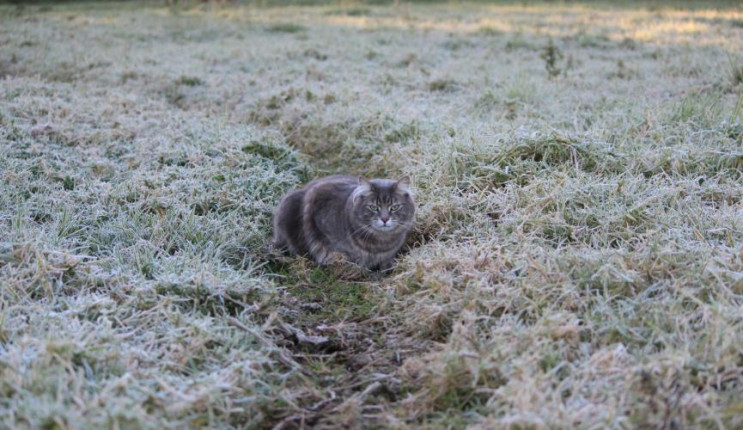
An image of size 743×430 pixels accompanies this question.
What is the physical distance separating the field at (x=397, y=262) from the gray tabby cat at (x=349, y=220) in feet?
0.48

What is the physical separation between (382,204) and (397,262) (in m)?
0.41

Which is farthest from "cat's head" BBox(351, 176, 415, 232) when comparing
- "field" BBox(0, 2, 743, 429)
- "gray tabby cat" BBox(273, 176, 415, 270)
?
"field" BBox(0, 2, 743, 429)

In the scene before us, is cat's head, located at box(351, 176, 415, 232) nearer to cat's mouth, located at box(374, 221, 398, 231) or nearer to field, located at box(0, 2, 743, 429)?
cat's mouth, located at box(374, 221, 398, 231)

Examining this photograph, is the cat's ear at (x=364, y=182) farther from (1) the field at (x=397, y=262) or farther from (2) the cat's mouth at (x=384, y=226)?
(1) the field at (x=397, y=262)

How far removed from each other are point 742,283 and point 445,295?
1.45 metres

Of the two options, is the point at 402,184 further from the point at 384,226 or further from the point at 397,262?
the point at 397,262

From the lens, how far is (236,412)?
9.17 ft

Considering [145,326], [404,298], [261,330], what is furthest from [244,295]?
[404,298]

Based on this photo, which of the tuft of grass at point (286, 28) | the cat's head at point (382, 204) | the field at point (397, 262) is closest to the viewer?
the field at point (397, 262)

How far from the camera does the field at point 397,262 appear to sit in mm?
2756

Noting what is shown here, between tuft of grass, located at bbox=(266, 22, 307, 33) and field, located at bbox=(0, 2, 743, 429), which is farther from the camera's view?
tuft of grass, located at bbox=(266, 22, 307, 33)

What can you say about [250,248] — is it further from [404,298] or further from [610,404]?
[610,404]

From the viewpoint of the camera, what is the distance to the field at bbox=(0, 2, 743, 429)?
2.76 metres

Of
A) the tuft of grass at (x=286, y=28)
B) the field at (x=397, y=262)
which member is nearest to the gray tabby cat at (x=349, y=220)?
the field at (x=397, y=262)
